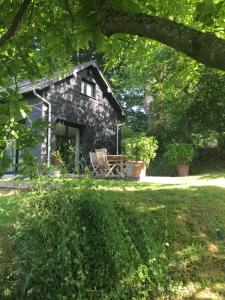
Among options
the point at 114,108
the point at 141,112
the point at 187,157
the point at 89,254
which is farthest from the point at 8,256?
the point at 141,112

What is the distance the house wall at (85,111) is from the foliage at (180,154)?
13.0 feet

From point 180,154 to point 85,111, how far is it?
4.91 m

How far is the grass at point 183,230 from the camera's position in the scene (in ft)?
14.3

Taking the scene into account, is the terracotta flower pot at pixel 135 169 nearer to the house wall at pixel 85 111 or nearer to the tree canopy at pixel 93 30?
the house wall at pixel 85 111

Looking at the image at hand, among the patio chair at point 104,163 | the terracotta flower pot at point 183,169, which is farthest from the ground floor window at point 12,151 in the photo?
the terracotta flower pot at point 183,169

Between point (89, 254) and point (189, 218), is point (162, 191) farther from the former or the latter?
point (89, 254)

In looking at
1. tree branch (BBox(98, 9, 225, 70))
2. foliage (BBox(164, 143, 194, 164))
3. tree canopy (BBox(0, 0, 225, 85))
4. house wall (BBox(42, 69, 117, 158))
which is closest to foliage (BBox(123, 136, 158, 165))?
foliage (BBox(164, 143, 194, 164))

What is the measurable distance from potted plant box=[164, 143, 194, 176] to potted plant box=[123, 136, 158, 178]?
7.28ft

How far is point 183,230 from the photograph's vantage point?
5.55m

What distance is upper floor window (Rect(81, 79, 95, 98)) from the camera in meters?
16.8

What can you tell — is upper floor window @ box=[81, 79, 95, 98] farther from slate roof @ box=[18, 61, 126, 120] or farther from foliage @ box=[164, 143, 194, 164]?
foliage @ box=[164, 143, 194, 164]

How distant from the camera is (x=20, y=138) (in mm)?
3424

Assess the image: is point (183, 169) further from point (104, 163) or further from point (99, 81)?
point (99, 81)

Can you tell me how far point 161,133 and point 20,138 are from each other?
53.1 ft
